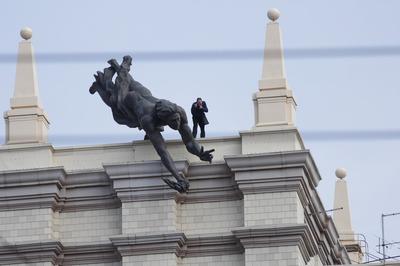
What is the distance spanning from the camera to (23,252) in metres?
60.6

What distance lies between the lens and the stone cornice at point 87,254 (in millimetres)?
60875

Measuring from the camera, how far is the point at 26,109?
62.6 meters

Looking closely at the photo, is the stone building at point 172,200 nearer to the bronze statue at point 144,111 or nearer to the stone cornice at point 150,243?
the stone cornice at point 150,243

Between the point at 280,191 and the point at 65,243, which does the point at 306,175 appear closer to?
the point at 280,191

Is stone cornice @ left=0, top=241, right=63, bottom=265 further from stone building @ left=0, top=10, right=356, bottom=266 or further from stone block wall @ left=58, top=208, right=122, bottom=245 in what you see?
stone block wall @ left=58, top=208, right=122, bottom=245

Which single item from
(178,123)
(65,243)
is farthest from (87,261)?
(178,123)

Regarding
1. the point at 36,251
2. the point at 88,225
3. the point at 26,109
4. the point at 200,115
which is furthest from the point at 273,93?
the point at 36,251

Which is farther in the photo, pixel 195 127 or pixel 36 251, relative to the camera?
pixel 195 127

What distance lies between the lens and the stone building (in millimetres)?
59875

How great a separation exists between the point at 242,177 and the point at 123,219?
3540mm

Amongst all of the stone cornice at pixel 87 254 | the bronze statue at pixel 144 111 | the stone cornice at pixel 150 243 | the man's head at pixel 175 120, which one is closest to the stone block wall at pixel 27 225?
the stone cornice at pixel 87 254

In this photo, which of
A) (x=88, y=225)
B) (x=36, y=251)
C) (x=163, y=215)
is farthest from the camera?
(x=88, y=225)

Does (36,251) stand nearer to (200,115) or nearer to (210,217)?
(210,217)

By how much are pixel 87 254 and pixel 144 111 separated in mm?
4299
